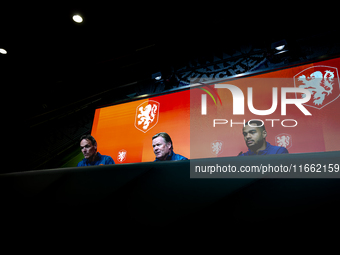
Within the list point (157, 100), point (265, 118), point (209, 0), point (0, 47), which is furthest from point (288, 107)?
point (0, 47)

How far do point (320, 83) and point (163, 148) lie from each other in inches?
83.9

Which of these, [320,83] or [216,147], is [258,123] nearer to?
[216,147]

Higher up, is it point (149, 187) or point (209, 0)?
point (209, 0)

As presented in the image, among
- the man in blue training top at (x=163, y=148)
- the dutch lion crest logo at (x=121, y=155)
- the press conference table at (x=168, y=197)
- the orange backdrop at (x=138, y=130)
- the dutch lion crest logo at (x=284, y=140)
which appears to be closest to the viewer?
the press conference table at (x=168, y=197)

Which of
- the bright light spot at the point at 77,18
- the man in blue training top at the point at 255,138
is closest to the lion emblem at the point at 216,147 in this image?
the man in blue training top at the point at 255,138

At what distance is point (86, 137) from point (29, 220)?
290 cm

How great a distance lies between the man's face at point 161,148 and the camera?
9.00 ft

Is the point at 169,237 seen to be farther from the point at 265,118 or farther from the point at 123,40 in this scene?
the point at 123,40

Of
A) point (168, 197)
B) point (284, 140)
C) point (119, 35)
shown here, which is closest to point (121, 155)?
point (119, 35)

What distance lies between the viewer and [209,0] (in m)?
2.35

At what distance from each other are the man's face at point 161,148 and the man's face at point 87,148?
3.50 feet

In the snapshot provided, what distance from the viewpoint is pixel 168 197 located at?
38cm

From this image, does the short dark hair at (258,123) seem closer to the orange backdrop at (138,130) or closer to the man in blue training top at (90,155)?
the orange backdrop at (138,130)

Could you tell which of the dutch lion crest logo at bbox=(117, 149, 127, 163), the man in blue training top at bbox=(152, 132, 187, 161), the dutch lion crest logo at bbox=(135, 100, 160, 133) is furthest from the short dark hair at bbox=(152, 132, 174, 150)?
the dutch lion crest logo at bbox=(117, 149, 127, 163)
